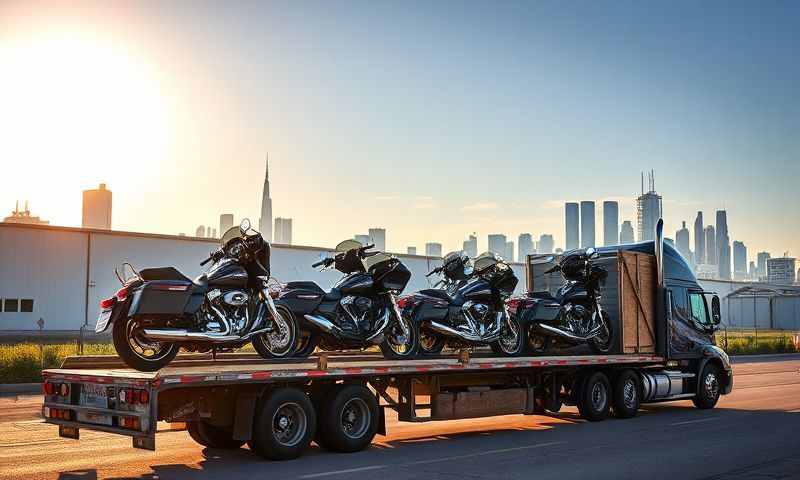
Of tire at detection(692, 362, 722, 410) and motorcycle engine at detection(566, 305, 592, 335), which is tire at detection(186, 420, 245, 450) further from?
tire at detection(692, 362, 722, 410)

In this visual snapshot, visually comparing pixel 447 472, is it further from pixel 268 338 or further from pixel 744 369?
pixel 744 369

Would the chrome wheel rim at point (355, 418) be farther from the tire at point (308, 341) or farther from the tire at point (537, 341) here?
the tire at point (537, 341)

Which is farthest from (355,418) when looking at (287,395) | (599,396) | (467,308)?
(599,396)

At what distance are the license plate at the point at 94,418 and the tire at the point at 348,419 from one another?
8.46 feet

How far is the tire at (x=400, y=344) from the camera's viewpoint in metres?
13.1

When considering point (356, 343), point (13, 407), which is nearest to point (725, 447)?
point (356, 343)

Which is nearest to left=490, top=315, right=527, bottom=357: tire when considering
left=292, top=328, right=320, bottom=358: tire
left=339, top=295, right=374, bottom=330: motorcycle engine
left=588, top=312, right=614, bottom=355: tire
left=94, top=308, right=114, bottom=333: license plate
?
left=588, top=312, right=614, bottom=355: tire

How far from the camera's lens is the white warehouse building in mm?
38188

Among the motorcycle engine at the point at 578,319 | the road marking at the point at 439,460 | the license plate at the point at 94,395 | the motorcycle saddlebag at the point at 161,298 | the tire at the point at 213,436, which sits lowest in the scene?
the road marking at the point at 439,460

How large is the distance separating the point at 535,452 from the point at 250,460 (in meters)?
3.65

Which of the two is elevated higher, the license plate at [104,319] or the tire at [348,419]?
the license plate at [104,319]

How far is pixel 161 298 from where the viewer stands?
1005 centimetres

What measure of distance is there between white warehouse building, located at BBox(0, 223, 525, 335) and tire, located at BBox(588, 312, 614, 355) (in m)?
23.2

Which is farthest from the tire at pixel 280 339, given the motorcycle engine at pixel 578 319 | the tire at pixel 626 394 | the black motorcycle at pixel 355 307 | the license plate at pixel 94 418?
the tire at pixel 626 394
